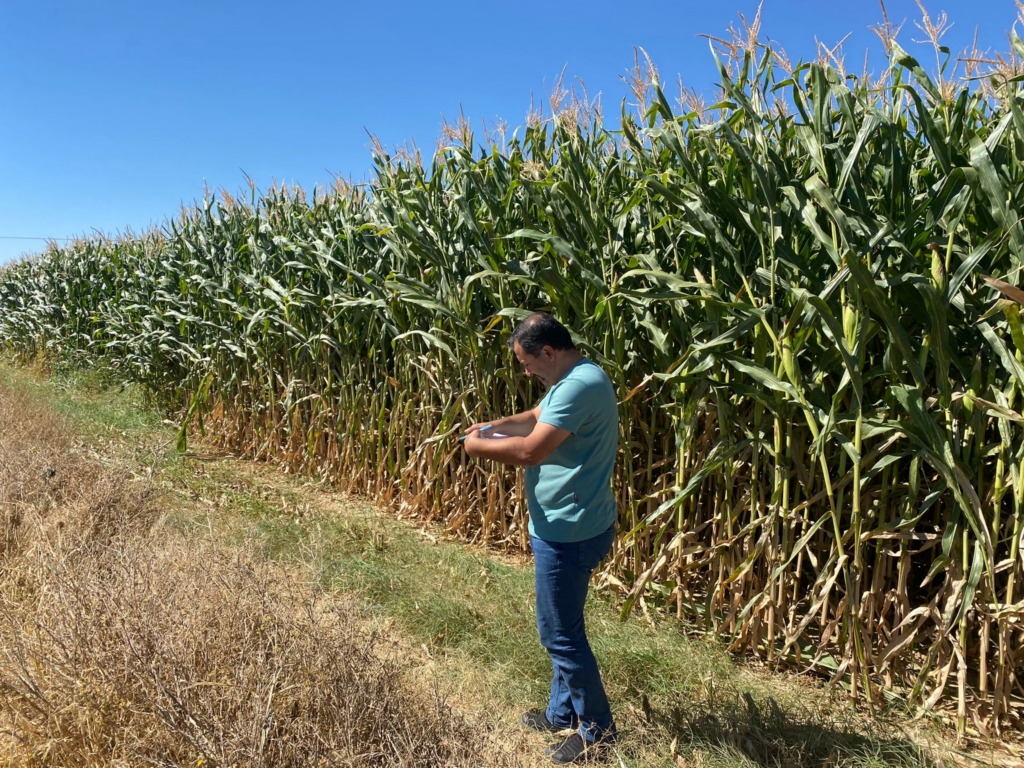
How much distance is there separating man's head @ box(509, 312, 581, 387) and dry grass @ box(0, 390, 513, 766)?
1144 millimetres

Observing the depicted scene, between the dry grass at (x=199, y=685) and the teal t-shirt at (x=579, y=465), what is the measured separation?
0.73 meters

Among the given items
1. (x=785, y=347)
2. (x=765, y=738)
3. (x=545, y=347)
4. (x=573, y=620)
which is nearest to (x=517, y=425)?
(x=545, y=347)

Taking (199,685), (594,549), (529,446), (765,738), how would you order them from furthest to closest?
1. (765,738)
2. (594,549)
3. (529,446)
4. (199,685)

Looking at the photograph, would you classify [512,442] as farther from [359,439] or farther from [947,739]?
[359,439]

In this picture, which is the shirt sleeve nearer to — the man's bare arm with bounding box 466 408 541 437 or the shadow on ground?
the man's bare arm with bounding box 466 408 541 437

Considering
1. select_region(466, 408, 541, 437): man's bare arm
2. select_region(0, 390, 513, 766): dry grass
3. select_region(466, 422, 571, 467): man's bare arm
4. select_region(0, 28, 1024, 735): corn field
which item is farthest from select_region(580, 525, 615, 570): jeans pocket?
select_region(0, 28, 1024, 735): corn field

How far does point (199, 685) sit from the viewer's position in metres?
2.29

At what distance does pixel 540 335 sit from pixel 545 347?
0.16 ft

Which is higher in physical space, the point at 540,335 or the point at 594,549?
the point at 540,335

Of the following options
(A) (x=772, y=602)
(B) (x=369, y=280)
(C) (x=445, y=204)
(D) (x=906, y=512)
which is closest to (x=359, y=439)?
(B) (x=369, y=280)

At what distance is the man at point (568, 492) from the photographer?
256 centimetres

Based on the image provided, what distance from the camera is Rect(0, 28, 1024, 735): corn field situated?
9.57 ft

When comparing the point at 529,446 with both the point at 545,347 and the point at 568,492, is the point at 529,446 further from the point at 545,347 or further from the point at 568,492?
the point at 545,347

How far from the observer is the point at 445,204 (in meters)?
5.50
